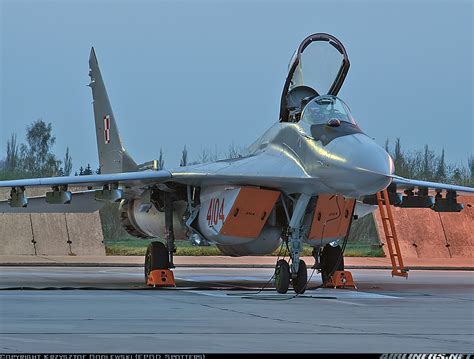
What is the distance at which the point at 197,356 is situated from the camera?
7379 millimetres

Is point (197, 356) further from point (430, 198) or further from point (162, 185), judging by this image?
point (430, 198)

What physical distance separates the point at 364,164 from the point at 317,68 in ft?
10.6

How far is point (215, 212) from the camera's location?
16.3 meters

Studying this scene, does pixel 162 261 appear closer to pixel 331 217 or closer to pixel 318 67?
pixel 331 217

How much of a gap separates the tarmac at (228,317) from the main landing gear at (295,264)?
0.20m

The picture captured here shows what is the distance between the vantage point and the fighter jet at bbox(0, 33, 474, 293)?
47.1 feet

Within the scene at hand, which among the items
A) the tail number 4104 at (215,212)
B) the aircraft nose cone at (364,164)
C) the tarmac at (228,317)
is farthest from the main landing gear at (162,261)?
the aircraft nose cone at (364,164)

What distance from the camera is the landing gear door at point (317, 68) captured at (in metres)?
16.3

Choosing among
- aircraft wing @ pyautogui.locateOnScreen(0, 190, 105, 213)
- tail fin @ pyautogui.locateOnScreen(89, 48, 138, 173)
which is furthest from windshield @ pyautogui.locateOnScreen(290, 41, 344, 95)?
tail fin @ pyautogui.locateOnScreen(89, 48, 138, 173)

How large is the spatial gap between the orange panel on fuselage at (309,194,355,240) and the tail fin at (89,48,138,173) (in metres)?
6.31

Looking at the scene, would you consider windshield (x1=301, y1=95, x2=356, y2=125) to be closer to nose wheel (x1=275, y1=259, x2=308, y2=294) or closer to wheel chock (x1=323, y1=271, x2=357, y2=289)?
nose wheel (x1=275, y1=259, x2=308, y2=294)

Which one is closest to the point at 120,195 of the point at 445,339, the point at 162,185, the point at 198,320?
the point at 162,185

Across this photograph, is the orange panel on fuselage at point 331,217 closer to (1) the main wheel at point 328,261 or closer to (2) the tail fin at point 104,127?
(1) the main wheel at point 328,261

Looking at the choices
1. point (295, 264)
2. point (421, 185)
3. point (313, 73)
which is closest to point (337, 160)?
point (295, 264)
